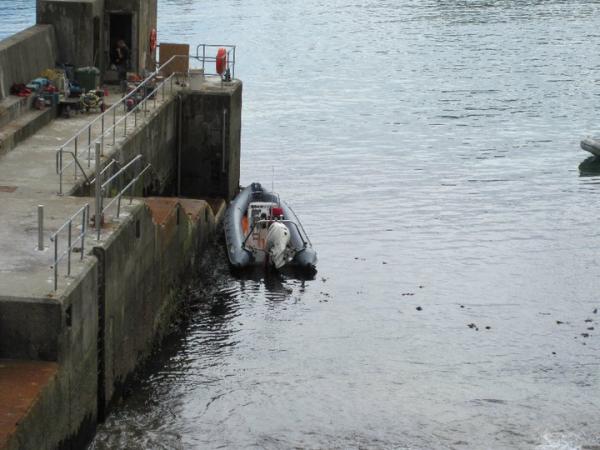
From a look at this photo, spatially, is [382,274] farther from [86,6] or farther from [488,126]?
[488,126]

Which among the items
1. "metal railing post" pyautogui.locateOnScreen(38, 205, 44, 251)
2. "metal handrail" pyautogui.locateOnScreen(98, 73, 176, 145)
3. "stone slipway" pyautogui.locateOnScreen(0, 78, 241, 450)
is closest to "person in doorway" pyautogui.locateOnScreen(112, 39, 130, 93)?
"metal handrail" pyautogui.locateOnScreen(98, 73, 176, 145)

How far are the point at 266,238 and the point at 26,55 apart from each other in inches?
285

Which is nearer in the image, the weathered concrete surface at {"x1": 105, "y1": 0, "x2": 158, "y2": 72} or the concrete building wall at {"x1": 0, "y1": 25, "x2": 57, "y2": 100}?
the concrete building wall at {"x1": 0, "y1": 25, "x2": 57, "y2": 100}

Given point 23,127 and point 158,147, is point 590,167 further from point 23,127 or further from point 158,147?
point 23,127

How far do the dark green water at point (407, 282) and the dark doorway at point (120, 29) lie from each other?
6.63 meters

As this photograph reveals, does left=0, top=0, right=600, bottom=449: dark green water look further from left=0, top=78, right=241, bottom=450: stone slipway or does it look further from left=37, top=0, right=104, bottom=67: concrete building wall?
left=37, top=0, right=104, bottom=67: concrete building wall

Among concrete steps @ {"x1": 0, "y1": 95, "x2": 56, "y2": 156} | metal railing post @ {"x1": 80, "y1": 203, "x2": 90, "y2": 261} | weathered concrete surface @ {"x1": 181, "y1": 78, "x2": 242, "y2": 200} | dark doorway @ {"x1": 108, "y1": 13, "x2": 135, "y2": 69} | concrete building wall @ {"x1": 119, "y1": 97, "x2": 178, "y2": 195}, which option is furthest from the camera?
dark doorway @ {"x1": 108, "y1": 13, "x2": 135, "y2": 69}

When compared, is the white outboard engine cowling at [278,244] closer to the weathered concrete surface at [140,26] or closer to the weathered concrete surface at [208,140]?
the weathered concrete surface at [208,140]

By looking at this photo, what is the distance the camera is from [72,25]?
34.0m

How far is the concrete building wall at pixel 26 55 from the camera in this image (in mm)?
29969

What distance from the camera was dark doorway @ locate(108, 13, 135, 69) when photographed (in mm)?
35875

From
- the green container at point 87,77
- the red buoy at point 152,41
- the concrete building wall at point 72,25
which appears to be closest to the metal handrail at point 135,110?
the green container at point 87,77

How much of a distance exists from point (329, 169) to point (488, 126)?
954 centimetres

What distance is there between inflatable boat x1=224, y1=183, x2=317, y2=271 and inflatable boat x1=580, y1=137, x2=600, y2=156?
48.9ft
